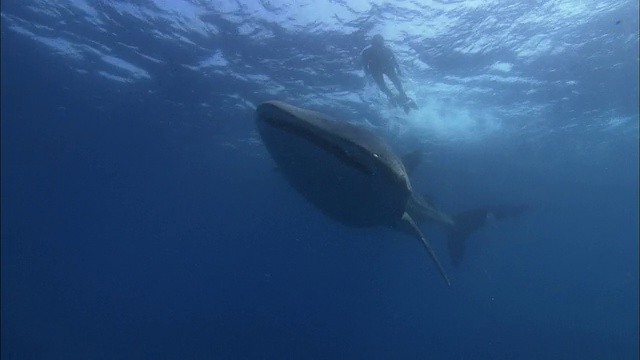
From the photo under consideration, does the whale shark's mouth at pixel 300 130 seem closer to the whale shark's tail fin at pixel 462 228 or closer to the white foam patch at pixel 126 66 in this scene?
the whale shark's tail fin at pixel 462 228

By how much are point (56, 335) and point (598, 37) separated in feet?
186

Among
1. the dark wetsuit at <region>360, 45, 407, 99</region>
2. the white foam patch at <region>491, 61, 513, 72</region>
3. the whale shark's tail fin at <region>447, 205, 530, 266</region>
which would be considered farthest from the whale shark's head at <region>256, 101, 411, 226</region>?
A: the white foam patch at <region>491, 61, 513, 72</region>

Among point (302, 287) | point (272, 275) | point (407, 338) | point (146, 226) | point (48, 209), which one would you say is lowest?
point (302, 287)

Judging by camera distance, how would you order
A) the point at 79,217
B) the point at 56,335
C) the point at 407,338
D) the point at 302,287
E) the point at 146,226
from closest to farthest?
the point at 79,217 → the point at 56,335 → the point at 146,226 → the point at 407,338 → the point at 302,287

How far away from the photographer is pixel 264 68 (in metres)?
18.5

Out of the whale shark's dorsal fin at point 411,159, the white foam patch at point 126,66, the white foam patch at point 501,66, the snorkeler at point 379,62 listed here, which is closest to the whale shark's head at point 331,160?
the whale shark's dorsal fin at point 411,159

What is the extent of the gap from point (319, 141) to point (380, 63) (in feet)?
42.6

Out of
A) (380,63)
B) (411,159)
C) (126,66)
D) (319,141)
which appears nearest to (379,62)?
(380,63)

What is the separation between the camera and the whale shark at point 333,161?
3.88 metres

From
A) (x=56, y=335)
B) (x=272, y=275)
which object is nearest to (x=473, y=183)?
(x=56, y=335)

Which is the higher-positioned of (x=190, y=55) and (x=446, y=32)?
(x=446, y=32)

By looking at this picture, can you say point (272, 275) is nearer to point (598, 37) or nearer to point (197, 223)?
point (197, 223)

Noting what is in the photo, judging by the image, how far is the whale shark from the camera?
3875mm

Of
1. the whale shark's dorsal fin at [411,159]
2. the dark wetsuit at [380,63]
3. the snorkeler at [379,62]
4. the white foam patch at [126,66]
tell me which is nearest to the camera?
the whale shark's dorsal fin at [411,159]
